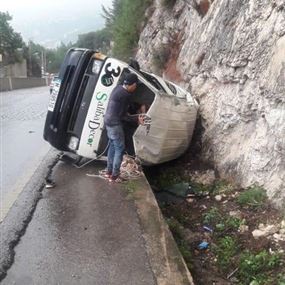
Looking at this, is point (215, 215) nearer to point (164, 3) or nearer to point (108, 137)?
point (108, 137)

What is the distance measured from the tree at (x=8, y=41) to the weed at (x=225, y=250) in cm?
6445

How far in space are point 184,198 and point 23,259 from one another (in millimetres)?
3382

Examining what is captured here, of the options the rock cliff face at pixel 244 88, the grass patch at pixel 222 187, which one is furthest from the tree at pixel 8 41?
the grass patch at pixel 222 187

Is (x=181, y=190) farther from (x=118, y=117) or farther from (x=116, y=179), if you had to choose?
→ (x=118, y=117)

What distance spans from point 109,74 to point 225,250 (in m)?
4.01

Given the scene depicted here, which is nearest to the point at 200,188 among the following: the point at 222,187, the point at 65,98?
the point at 222,187

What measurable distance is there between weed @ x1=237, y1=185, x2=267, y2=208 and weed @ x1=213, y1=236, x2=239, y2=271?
0.68 metres

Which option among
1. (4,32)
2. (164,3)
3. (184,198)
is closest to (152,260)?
(184,198)

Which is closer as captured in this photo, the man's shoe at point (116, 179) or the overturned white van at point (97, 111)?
the man's shoe at point (116, 179)

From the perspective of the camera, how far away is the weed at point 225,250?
5.76m

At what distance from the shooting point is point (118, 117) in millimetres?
7977

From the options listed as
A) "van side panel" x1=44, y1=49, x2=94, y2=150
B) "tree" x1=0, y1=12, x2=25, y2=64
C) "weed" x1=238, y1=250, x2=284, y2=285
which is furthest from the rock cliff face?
"tree" x1=0, y1=12, x2=25, y2=64

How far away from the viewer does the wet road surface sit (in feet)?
16.0

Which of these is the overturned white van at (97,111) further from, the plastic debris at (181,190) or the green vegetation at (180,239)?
the green vegetation at (180,239)
